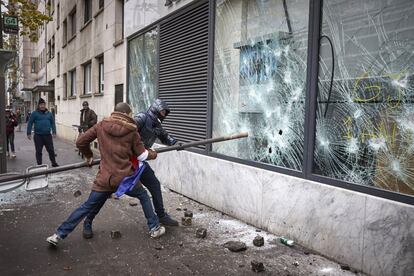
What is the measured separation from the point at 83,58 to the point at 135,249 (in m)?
13.9

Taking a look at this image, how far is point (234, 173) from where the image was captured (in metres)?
5.64


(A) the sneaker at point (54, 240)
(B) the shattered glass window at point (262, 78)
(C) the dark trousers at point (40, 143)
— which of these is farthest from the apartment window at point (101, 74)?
(A) the sneaker at point (54, 240)

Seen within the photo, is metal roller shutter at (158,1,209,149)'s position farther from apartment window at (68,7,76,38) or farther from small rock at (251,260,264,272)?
apartment window at (68,7,76,38)

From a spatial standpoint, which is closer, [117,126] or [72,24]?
[117,126]

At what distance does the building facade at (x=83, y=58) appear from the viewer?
12070 mm

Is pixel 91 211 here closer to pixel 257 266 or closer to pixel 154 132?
pixel 154 132

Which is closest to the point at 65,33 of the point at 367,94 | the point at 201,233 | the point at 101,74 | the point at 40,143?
the point at 101,74

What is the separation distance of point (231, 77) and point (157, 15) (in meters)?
3.33

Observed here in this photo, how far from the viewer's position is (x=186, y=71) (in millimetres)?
7348

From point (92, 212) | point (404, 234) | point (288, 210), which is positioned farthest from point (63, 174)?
point (404, 234)

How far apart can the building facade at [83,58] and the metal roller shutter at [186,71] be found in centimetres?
314

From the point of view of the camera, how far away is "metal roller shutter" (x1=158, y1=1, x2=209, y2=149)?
6781 mm

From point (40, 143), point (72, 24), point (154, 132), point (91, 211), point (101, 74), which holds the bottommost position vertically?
point (91, 211)

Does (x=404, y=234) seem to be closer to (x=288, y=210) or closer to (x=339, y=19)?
(x=288, y=210)
